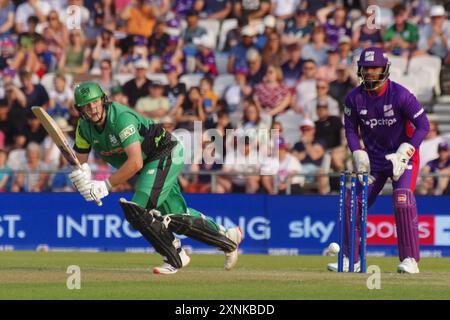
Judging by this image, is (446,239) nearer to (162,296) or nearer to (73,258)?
(73,258)

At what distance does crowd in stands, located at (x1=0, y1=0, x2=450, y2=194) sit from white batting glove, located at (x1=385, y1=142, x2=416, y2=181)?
6.06m

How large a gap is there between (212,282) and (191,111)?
32.2ft

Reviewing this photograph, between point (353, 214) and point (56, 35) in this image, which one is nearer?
point (353, 214)

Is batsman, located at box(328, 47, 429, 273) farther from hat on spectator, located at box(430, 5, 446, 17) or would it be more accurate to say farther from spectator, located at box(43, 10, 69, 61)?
spectator, located at box(43, 10, 69, 61)

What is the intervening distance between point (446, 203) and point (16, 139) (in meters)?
7.42

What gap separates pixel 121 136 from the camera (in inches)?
496

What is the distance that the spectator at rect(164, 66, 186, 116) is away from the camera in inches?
866

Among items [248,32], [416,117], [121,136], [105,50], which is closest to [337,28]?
[248,32]

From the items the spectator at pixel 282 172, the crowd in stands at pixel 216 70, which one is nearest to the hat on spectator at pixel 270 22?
the crowd in stands at pixel 216 70

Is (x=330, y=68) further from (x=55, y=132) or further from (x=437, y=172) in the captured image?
(x=55, y=132)

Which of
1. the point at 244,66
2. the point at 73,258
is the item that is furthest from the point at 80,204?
the point at 244,66

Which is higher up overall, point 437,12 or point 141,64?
point 437,12

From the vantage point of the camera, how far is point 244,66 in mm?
22672

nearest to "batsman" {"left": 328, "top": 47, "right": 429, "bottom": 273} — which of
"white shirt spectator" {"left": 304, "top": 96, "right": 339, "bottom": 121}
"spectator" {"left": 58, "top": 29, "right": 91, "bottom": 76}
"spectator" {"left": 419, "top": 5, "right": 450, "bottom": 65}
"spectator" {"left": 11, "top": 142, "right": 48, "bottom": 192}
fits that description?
"white shirt spectator" {"left": 304, "top": 96, "right": 339, "bottom": 121}
